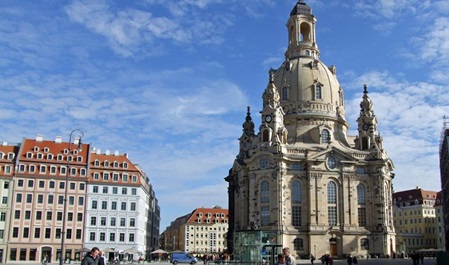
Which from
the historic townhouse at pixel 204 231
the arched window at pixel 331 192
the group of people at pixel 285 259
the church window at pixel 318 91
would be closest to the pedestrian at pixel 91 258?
the group of people at pixel 285 259

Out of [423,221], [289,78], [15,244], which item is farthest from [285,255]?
[423,221]

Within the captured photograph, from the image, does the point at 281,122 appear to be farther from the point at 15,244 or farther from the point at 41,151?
the point at 15,244

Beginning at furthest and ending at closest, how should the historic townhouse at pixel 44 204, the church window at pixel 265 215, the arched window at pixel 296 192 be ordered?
the arched window at pixel 296 192 → the church window at pixel 265 215 → the historic townhouse at pixel 44 204

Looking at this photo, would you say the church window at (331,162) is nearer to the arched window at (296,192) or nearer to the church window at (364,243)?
the arched window at (296,192)

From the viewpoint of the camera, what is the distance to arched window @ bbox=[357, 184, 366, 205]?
86787 mm

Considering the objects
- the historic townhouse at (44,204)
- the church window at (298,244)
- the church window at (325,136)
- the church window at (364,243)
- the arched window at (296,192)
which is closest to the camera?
the historic townhouse at (44,204)

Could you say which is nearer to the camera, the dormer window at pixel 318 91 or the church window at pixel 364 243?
the church window at pixel 364 243

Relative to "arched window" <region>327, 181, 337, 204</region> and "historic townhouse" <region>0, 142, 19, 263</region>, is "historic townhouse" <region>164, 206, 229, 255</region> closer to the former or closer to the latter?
"arched window" <region>327, 181, 337, 204</region>

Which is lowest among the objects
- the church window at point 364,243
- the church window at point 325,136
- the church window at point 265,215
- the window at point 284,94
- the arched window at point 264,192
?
the church window at point 364,243

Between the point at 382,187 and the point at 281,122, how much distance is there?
19.3m

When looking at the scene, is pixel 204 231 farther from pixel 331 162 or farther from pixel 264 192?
pixel 331 162

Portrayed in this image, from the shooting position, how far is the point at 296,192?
85.1m

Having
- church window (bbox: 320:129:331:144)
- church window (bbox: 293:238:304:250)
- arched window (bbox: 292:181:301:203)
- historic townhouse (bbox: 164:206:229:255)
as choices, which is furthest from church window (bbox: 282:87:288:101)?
historic townhouse (bbox: 164:206:229:255)

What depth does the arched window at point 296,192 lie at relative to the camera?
84.8 meters
